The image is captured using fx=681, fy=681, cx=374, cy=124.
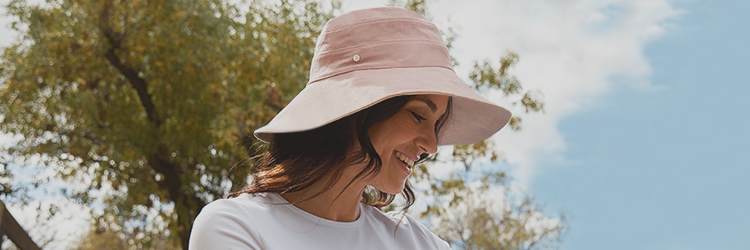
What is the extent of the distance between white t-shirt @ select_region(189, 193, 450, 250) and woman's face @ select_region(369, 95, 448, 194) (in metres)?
0.13

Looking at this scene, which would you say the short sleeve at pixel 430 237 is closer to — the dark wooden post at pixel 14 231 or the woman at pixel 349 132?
the woman at pixel 349 132

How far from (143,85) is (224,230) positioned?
6.44 metres

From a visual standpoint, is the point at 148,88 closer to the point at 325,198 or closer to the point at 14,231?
the point at 14,231

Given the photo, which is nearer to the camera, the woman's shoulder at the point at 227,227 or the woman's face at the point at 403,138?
the woman's shoulder at the point at 227,227

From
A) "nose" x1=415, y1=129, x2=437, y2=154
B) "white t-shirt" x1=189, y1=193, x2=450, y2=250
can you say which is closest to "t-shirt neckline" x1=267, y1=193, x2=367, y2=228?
"white t-shirt" x1=189, y1=193, x2=450, y2=250

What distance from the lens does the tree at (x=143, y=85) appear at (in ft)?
22.0

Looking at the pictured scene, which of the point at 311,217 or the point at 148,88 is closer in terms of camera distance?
the point at 311,217

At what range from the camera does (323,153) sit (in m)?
1.44

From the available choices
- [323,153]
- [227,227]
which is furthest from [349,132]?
[227,227]

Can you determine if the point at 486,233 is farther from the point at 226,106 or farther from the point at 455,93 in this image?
the point at 455,93

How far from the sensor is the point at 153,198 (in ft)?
25.7

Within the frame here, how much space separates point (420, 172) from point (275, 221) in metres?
5.03

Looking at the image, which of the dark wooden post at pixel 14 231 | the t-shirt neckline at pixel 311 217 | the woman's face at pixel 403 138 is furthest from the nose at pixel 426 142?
the dark wooden post at pixel 14 231

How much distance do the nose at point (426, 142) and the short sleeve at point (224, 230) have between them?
0.38m
